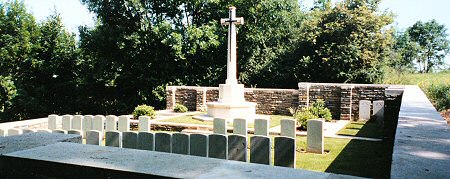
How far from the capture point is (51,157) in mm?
2293

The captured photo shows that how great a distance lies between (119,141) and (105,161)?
3526 millimetres

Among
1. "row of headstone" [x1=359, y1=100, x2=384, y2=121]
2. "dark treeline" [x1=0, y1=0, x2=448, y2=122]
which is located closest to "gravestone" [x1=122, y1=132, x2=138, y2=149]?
"row of headstone" [x1=359, y1=100, x2=384, y2=121]

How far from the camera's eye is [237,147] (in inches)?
191

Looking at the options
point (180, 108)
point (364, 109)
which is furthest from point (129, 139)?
point (180, 108)

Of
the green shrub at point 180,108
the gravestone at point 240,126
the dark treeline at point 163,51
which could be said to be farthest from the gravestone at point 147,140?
the dark treeline at point 163,51

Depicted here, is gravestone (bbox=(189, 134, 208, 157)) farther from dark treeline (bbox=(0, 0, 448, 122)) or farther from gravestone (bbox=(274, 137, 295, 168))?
dark treeline (bbox=(0, 0, 448, 122))

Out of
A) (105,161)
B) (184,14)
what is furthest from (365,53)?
(105,161)

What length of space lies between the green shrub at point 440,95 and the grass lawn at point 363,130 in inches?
195

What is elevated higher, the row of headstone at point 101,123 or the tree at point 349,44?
the tree at point 349,44

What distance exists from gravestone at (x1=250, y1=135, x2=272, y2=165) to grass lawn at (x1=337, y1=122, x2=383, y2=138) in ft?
18.9

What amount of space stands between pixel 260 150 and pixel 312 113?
7740 mm

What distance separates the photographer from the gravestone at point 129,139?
5434 millimetres

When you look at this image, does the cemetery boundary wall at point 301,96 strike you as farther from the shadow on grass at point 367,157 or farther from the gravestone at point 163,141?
the gravestone at point 163,141

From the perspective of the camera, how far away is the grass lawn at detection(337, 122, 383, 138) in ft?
31.9
